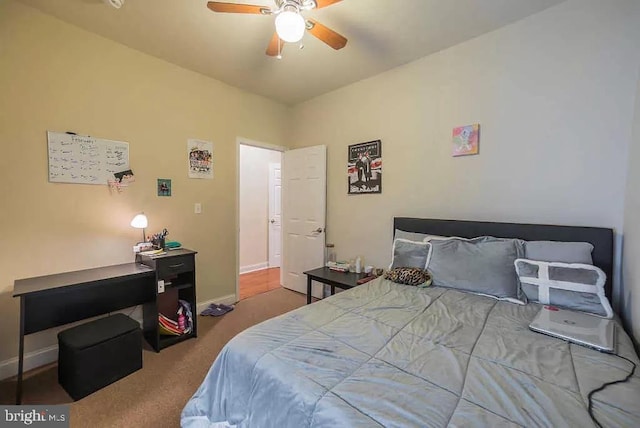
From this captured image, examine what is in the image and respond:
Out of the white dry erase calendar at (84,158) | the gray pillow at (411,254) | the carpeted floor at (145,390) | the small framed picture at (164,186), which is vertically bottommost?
the carpeted floor at (145,390)

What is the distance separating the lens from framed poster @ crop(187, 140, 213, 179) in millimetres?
3018

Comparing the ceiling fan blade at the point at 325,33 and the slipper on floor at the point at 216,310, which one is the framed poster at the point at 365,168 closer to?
the ceiling fan blade at the point at 325,33

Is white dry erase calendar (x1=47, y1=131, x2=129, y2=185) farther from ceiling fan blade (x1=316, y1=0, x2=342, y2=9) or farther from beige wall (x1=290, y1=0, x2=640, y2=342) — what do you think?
beige wall (x1=290, y1=0, x2=640, y2=342)

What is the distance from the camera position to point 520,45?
216cm

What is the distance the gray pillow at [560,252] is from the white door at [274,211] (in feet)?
13.7

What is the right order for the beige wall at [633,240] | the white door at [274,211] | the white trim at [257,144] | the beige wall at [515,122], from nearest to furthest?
the beige wall at [633,240] < the beige wall at [515,122] < the white trim at [257,144] < the white door at [274,211]

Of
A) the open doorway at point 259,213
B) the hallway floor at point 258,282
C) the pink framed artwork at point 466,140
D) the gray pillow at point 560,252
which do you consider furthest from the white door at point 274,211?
the gray pillow at point 560,252

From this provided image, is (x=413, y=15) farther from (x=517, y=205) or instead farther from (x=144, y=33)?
(x=144, y=33)

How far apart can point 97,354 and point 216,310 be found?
1352 mm

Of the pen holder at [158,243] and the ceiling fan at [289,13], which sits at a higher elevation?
the ceiling fan at [289,13]

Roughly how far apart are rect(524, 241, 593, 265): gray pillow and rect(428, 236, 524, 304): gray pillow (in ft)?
0.27

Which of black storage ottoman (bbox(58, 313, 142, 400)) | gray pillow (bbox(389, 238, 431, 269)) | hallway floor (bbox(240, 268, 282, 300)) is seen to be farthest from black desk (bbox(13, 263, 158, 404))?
gray pillow (bbox(389, 238, 431, 269))

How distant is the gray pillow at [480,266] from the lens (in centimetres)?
188

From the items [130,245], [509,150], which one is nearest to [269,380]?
[130,245]
